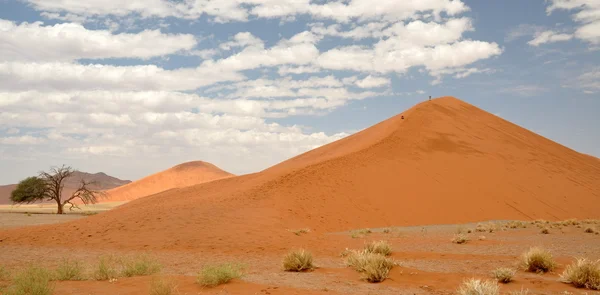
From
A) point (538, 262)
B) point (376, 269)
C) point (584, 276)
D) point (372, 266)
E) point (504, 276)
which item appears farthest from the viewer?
point (538, 262)

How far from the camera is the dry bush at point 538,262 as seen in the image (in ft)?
34.0

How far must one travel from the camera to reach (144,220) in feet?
74.9

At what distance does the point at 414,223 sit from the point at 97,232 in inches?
691

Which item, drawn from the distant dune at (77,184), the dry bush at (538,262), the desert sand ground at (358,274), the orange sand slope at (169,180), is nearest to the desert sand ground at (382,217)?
the desert sand ground at (358,274)

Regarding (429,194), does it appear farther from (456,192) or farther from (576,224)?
(576,224)

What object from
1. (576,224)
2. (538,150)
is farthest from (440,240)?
(538,150)

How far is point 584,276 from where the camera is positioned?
8.84m

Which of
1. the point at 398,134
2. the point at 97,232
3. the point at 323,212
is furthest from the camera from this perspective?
the point at 398,134

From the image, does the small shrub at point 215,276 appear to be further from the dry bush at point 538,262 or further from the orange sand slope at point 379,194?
the orange sand slope at point 379,194

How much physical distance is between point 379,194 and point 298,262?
1851 cm

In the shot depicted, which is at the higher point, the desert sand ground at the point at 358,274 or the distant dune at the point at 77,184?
the distant dune at the point at 77,184

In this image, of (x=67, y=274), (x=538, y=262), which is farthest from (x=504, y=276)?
(x=67, y=274)

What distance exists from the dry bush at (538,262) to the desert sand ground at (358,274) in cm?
22

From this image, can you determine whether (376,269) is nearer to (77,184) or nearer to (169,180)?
(169,180)
